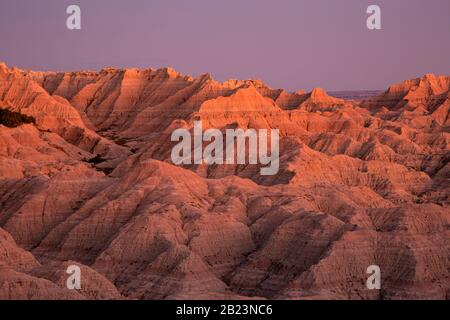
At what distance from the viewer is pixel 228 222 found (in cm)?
5981

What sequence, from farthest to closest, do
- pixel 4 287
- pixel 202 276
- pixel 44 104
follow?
pixel 44 104, pixel 202 276, pixel 4 287

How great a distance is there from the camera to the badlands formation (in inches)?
1943

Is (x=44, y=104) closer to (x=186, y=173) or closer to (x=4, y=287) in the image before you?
(x=186, y=173)

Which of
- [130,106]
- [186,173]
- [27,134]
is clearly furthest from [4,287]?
[130,106]

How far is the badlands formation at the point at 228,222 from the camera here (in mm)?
49344

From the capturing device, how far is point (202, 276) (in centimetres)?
5153

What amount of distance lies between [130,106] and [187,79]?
1113 cm

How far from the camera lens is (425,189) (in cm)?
9388

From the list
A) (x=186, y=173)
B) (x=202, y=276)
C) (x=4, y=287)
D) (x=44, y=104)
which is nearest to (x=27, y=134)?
(x=44, y=104)
